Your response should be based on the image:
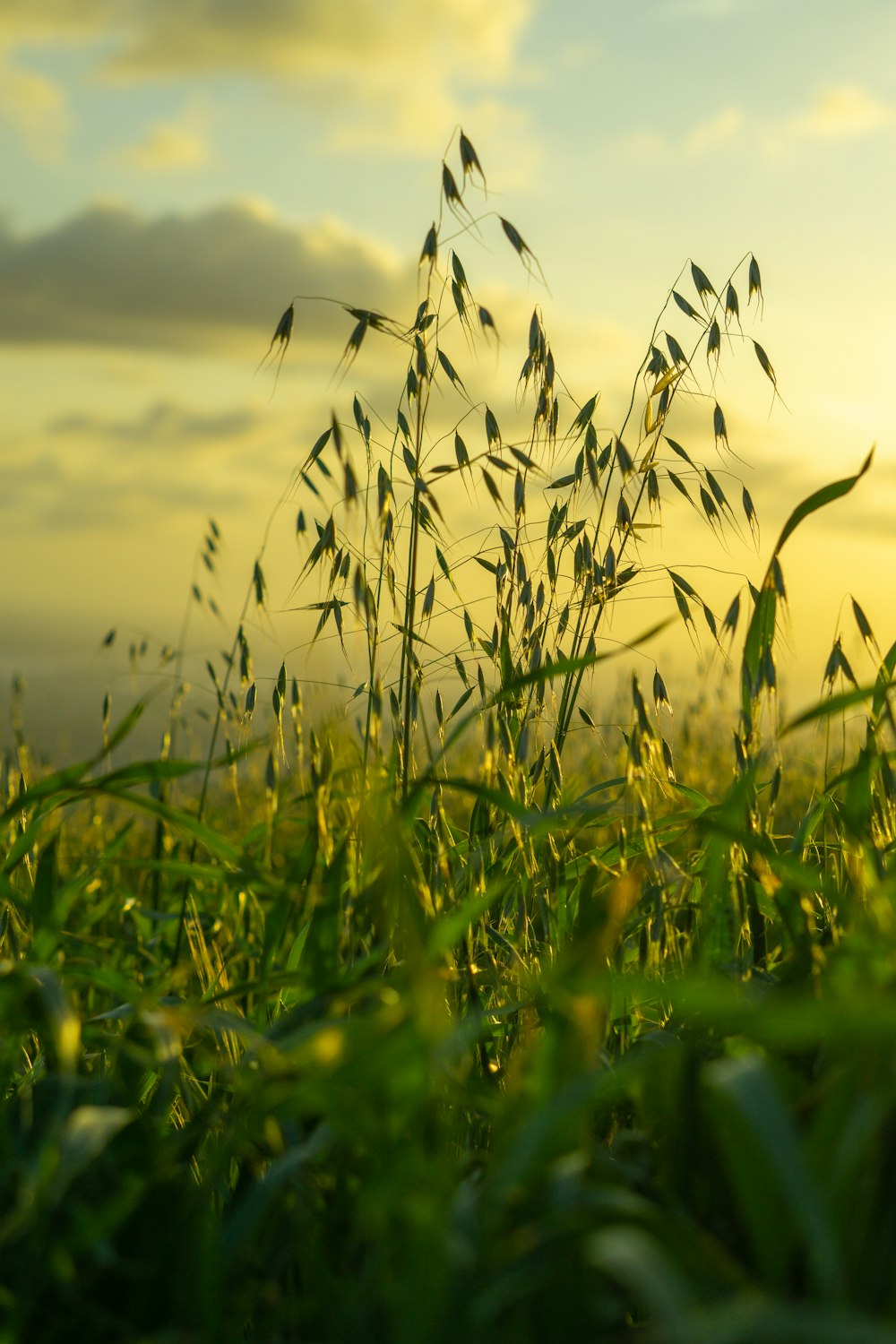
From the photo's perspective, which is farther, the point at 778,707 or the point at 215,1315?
the point at 778,707

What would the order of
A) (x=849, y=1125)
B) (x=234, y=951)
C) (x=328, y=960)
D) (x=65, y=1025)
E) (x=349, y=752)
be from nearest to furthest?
(x=849, y=1125) < (x=65, y=1025) < (x=328, y=960) < (x=349, y=752) < (x=234, y=951)

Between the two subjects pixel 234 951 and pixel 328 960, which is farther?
pixel 234 951

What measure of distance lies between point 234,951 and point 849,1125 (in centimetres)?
200

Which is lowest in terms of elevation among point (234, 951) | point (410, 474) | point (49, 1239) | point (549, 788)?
point (234, 951)

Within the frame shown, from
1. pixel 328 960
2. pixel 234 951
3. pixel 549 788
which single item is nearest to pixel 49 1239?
pixel 328 960

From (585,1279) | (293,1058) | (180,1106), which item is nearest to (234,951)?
(180,1106)

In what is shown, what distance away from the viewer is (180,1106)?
5.93 ft

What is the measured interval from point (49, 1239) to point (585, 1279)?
1.61 ft

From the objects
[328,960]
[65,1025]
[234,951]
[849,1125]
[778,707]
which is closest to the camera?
[849,1125]

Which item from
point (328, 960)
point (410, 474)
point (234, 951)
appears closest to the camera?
point (328, 960)

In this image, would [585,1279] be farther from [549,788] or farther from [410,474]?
[410,474]

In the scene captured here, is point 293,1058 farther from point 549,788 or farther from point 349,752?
point 549,788

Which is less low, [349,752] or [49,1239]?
[349,752]

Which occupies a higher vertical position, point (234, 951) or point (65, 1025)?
point (65, 1025)
